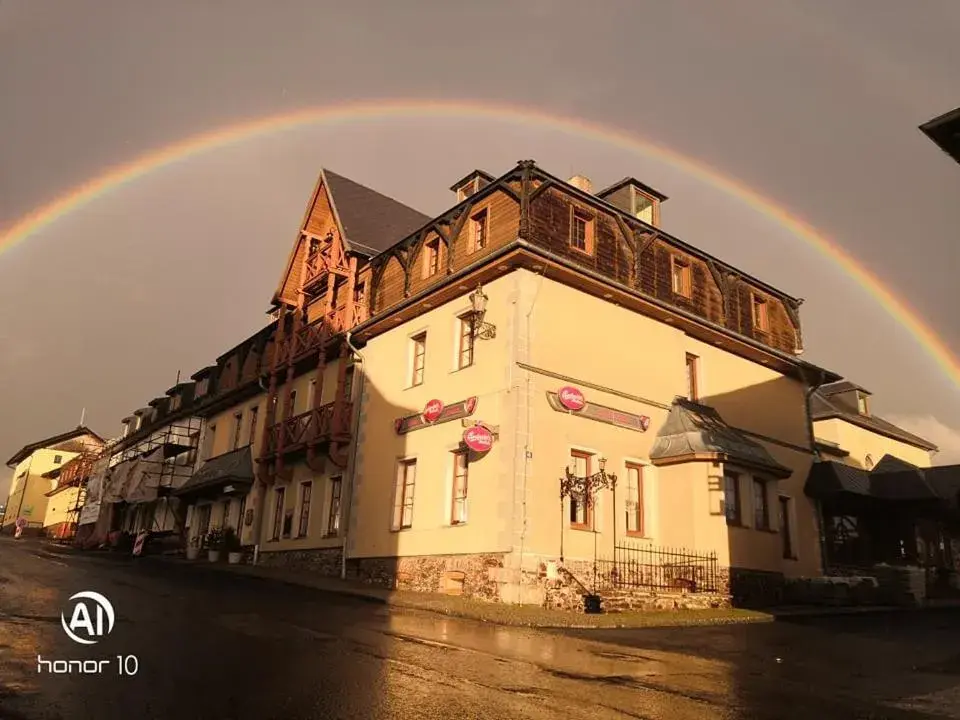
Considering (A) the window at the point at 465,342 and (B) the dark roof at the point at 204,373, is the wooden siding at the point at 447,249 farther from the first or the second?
(B) the dark roof at the point at 204,373

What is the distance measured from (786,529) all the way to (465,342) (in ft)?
41.5

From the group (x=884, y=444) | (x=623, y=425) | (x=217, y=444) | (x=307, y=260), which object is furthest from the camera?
(x=884, y=444)

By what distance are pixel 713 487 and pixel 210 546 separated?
21.0m

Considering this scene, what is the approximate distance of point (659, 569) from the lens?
18.5 meters

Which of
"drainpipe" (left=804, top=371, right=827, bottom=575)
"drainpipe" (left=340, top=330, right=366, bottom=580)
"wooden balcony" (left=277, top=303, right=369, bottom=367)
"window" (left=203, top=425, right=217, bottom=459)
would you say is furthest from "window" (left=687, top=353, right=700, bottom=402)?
"window" (left=203, top=425, right=217, bottom=459)

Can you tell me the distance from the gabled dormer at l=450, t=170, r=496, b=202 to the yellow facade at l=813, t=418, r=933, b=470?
85.2 feet

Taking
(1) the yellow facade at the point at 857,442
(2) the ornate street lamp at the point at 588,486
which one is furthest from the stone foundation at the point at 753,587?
(1) the yellow facade at the point at 857,442

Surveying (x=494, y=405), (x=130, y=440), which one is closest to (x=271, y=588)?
(x=494, y=405)

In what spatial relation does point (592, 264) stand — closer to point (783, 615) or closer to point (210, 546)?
point (783, 615)

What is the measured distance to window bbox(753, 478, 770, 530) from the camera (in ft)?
69.9

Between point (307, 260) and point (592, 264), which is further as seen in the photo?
point (307, 260)

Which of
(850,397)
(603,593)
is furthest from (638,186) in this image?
(850,397)

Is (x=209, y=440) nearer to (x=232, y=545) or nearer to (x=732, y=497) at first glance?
(x=232, y=545)

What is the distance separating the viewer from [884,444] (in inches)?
1731
